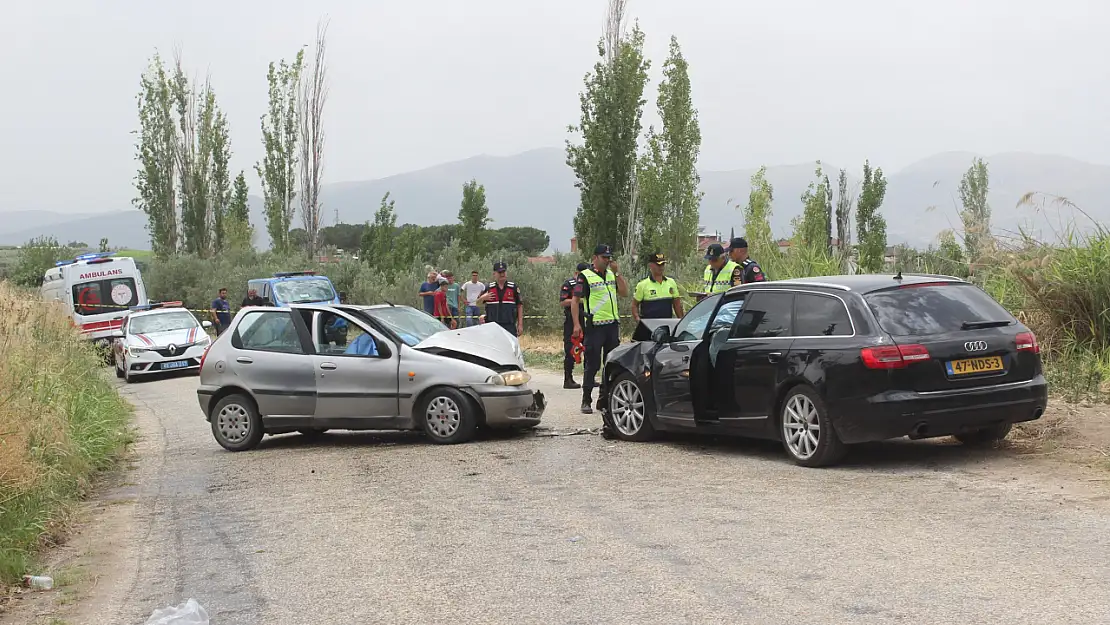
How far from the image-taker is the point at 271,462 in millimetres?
11875

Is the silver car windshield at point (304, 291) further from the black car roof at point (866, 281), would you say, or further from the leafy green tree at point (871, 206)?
the leafy green tree at point (871, 206)

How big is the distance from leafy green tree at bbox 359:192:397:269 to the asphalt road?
34166 millimetres

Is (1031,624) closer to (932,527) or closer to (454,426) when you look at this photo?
(932,527)

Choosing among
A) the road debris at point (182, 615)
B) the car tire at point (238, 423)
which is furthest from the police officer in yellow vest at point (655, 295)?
the road debris at point (182, 615)

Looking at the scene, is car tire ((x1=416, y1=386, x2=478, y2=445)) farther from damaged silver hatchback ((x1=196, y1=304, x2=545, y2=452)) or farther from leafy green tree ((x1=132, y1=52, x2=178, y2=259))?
leafy green tree ((x1=132, y1=52, x2=178, y2=259))

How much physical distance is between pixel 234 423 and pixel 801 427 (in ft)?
20.4

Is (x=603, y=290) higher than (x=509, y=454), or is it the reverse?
(x=603, y=290)

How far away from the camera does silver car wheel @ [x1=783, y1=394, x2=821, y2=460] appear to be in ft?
31.4

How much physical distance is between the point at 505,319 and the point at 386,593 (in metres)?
12.3

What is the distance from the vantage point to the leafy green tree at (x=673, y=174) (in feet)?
116

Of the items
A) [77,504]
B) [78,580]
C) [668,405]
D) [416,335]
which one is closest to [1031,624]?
[78,580]

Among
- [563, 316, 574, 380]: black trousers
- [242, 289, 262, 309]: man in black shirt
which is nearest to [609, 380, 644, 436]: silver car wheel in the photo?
[563, 316, 574, 380]: black trousers

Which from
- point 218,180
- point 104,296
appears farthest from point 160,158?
point 104,296

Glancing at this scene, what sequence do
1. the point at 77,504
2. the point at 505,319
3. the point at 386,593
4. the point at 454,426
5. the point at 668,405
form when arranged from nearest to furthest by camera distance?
the point at 386,593, the point at 77,504, the point at 668,405, the point at 454,426, the point at 505,319
